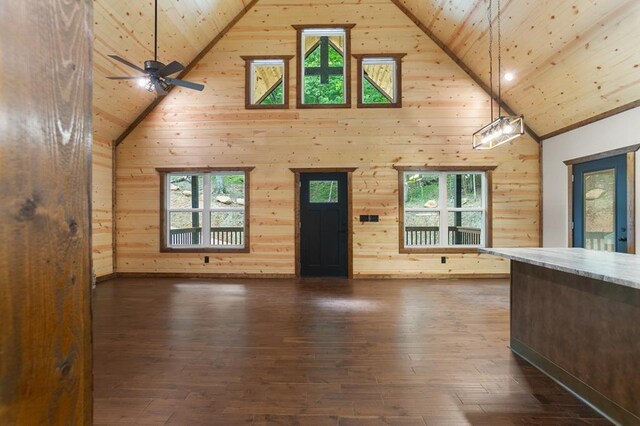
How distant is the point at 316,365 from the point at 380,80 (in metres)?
5.87

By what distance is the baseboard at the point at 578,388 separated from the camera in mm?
1925

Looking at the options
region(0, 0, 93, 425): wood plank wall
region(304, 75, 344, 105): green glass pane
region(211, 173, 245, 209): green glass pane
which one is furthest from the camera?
region(304, 75, 344, 105): green glass pane

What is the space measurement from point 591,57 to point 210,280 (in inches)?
266

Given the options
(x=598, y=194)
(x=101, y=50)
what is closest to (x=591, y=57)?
(x=598, y=194)

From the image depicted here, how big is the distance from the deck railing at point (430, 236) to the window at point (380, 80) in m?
2.50

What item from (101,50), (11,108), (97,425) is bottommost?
(97,425)

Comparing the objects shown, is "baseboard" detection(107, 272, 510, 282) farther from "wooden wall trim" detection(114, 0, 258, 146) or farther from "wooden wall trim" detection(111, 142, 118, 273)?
"wooden wall trim" detection(114, 0, 258, 146)

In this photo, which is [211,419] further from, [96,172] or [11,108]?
[96,172]

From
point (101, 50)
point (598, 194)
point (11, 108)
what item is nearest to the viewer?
point (11, 108)

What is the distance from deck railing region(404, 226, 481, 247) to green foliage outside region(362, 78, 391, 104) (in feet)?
8.80

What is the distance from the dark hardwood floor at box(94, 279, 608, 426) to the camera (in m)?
2.08

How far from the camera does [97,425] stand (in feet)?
6.42

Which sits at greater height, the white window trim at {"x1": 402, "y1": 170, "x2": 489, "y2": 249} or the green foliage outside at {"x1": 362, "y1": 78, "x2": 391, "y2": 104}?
the green foliage outside at {"x1": 362, "y1": 78, "x2": 391, "y2": 104}

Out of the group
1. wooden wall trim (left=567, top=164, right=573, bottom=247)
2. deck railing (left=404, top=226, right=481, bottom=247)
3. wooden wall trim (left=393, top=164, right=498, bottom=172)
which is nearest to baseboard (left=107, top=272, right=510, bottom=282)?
deck railing (left=404, top=226, right=481, bottom=247)
